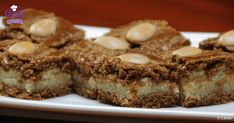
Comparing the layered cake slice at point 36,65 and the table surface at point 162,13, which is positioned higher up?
the table surface at point 162,13

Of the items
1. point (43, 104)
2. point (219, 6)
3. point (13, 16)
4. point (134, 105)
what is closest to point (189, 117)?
point (134, 105)

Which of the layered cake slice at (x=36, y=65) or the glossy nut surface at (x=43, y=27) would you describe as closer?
the layered cake slice at (x=36, y=65)

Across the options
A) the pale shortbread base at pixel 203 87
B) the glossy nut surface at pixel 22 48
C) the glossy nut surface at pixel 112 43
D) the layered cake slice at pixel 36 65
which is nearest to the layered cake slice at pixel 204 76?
the pale shortbread base at pixel 203 87

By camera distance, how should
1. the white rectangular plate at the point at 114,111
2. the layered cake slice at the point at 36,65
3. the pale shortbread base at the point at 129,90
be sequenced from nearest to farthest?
1. the white rectangular plate at the point at 114,111
2. the pale shortbread base at the point at 129,90
3. the layered cake slice at the point at 36,65

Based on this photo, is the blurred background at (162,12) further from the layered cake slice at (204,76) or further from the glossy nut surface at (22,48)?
the layered cake slice at (204,76)

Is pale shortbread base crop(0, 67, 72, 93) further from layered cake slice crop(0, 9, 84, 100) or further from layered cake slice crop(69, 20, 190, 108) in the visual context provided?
layered cake slice crop(69, 20, 190, 108)

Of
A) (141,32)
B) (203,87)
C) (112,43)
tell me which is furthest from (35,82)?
(203,87)

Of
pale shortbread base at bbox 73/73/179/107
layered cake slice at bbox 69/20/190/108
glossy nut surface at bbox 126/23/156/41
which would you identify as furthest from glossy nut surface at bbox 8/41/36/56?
glossy nut surface at bbox 126/23/156/41
